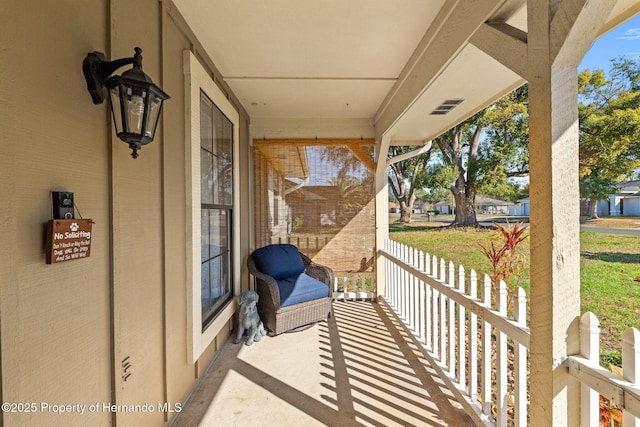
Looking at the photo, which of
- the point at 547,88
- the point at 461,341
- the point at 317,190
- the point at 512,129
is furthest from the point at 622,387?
the point at 512,129

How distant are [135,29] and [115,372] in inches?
67.8

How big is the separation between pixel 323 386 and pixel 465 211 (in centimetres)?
820

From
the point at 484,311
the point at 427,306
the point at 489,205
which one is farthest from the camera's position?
the point at 489,205

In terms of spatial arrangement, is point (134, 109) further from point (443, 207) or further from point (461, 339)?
point (443, 207)

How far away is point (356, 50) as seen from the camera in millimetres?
2383

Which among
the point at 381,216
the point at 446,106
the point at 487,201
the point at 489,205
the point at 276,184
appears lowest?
the point at 381,216

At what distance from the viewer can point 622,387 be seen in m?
0.88

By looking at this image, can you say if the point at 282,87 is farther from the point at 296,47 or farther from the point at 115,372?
the point at 115,372

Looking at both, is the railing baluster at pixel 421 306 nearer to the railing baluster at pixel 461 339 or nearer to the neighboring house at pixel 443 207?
the railing baluster at pixel 461 339

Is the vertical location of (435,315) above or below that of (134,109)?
below

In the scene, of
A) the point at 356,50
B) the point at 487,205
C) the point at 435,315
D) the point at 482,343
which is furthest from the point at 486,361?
the point at 487,205

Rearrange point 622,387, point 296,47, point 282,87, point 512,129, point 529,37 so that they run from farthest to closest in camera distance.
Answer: point 512,129 < point 282,87 < point 296,47 < point 529,37 < point 622,387

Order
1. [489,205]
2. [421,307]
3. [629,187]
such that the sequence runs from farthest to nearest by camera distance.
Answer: [489,205] < [421,307] < [629,187]

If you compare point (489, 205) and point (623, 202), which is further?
point (489, 205)
